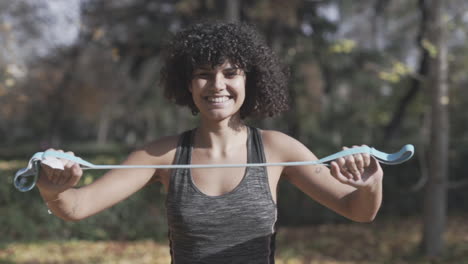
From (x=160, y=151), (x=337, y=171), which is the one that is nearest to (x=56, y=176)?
(x=160, y=151)

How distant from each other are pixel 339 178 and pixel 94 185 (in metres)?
0.97

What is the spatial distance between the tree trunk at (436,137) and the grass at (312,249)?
15.1 inches

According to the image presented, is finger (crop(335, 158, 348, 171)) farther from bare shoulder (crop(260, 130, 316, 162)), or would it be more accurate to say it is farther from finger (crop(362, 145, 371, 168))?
bare shoulder (crop(260, 130, 316, 162))

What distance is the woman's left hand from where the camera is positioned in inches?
64.2

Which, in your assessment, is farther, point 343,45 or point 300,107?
point 300,107

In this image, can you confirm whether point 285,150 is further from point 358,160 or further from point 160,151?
point 160,151

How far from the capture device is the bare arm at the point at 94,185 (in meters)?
1.67

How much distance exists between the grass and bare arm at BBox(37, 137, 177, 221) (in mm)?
4535

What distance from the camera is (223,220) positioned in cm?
178

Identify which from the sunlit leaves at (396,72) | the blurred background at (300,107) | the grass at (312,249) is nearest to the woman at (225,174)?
the blurred background at (300,107)

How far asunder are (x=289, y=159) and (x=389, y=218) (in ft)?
26.8

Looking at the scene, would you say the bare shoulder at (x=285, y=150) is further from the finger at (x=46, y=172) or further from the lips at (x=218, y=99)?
the finger at (x=46, y=172)

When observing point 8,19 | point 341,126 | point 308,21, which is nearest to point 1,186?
point 8,19

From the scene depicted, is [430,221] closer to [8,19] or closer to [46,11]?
A: [46,11]
